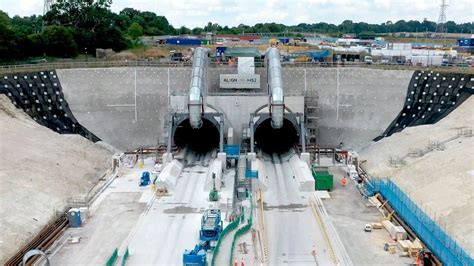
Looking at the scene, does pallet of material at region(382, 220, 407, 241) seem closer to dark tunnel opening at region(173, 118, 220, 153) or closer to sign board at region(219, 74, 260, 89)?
dark tunnel opening at region(173, 118, 220, 153)

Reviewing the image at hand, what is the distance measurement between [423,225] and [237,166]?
18684 mm

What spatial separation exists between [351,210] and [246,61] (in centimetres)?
2347

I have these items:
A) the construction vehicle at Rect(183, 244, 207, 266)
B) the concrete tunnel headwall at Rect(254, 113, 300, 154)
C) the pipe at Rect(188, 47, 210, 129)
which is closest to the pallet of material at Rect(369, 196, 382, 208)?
the concrete tunnel headwall at Rect(254, 113, 300, 154)

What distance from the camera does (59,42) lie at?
2827 inches

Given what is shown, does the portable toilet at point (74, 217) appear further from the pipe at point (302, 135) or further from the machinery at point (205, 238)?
the pipe at point (302, 135)

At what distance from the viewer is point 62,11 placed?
84.2 m

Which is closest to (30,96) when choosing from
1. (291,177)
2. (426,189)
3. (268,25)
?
(291,177)

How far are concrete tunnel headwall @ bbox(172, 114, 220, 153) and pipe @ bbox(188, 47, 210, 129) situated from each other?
84.2 inches

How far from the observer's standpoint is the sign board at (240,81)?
180ft

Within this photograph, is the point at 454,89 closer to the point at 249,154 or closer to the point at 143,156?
the point at 249,154

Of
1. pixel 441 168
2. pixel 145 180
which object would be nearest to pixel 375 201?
pixel 441 168

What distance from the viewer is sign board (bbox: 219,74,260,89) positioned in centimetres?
5472

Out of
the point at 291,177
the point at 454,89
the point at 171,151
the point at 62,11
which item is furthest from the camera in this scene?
the point at 62,11

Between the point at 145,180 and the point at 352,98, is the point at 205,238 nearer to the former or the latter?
the point at 145,180
